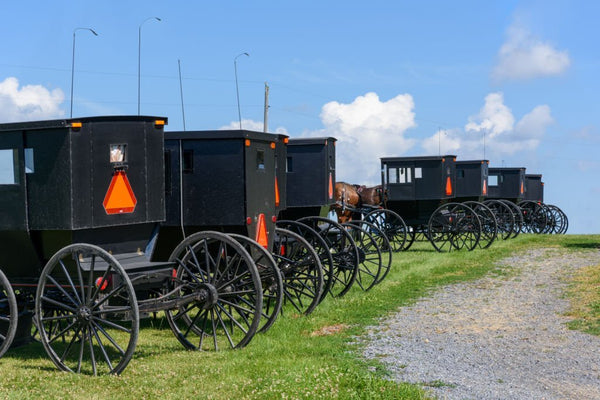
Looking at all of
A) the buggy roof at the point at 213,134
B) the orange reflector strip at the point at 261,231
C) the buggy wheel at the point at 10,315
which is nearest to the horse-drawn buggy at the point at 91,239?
the buggy wheel at the point at 10,315

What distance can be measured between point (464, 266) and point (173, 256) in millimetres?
10175

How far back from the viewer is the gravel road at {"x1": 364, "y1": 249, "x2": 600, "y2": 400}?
723cm

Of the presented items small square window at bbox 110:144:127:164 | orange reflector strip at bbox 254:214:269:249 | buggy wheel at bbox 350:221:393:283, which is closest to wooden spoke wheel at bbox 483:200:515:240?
buggy wheel at bbox 350:221:393:283

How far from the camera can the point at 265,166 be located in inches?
403

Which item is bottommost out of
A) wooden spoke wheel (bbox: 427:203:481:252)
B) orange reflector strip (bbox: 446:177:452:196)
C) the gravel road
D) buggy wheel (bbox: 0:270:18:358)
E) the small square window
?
the gravel road

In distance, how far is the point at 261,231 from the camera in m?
10.1

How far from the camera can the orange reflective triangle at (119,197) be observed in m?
8.43

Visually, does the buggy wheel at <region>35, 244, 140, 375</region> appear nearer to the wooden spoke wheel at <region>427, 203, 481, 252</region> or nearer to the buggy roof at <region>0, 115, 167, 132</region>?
the buggy roof at <region>0, 115, 167, 132</region>

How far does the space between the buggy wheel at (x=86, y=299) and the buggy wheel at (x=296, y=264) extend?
3.01 meters

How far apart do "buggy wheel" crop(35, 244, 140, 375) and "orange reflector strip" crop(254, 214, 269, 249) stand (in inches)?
90.0

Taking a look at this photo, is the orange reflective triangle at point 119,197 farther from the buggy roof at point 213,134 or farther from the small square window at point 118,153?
the buggy roof at point 213,134

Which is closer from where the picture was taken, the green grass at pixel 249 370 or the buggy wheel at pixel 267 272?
the green grass at pixel 249 370

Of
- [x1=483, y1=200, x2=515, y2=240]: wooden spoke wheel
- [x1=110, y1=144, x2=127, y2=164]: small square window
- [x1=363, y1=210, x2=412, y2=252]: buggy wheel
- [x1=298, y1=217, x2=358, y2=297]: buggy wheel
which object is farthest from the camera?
[x1=483, y1=200, x2=515, y2=240]: wooden spoke wheel

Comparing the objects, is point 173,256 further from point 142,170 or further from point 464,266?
point 464,266
